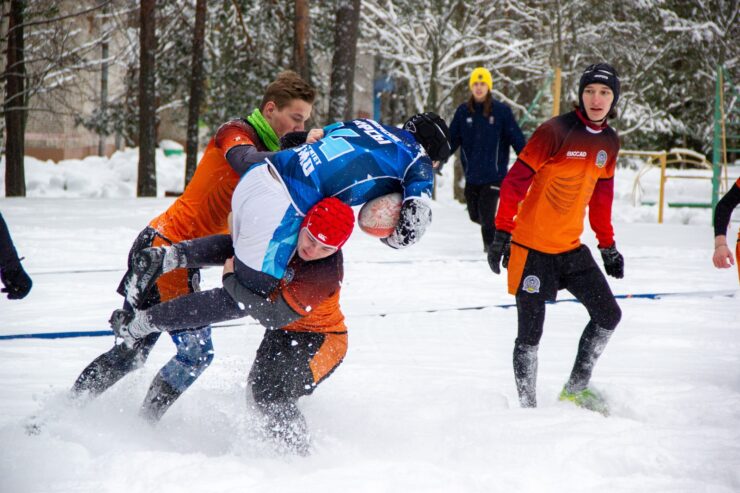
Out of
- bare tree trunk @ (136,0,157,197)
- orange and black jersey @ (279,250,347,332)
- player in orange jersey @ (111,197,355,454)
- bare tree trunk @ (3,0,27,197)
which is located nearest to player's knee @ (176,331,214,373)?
player in orange jersey @ (111,197,355,454)

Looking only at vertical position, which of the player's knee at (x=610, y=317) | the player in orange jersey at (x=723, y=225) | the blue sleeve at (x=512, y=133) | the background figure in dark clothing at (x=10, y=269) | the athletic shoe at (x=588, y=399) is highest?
the blue sleeve at (x=512, y=133)

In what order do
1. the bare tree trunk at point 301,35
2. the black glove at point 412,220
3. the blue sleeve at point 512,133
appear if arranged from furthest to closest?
the bare tree trunk at point 301,35, the blue sleeve at point 512,133, the black glove at point 412,220

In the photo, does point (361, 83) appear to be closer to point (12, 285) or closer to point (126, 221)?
point (126, 221)

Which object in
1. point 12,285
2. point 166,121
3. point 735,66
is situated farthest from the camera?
point 166,121

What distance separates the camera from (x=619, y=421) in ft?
11.9

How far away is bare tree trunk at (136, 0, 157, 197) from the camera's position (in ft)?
58.2

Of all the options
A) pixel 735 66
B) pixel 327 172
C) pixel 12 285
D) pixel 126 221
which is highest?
pixel 735 66

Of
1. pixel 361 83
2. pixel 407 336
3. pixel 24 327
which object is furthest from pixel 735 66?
pixel 24 327

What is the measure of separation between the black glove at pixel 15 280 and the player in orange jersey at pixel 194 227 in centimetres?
39

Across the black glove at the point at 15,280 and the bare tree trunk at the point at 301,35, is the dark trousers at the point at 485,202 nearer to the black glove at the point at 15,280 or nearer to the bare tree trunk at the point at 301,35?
the black glove at the point at 15,280

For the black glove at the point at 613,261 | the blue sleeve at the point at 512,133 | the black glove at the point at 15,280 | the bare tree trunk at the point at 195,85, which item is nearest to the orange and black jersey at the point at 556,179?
the black glove at the point at 613,261

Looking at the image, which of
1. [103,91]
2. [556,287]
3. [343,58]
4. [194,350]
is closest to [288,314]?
[194,350]

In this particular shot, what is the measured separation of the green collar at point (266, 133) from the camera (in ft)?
12.0

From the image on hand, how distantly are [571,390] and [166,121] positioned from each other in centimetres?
3708
